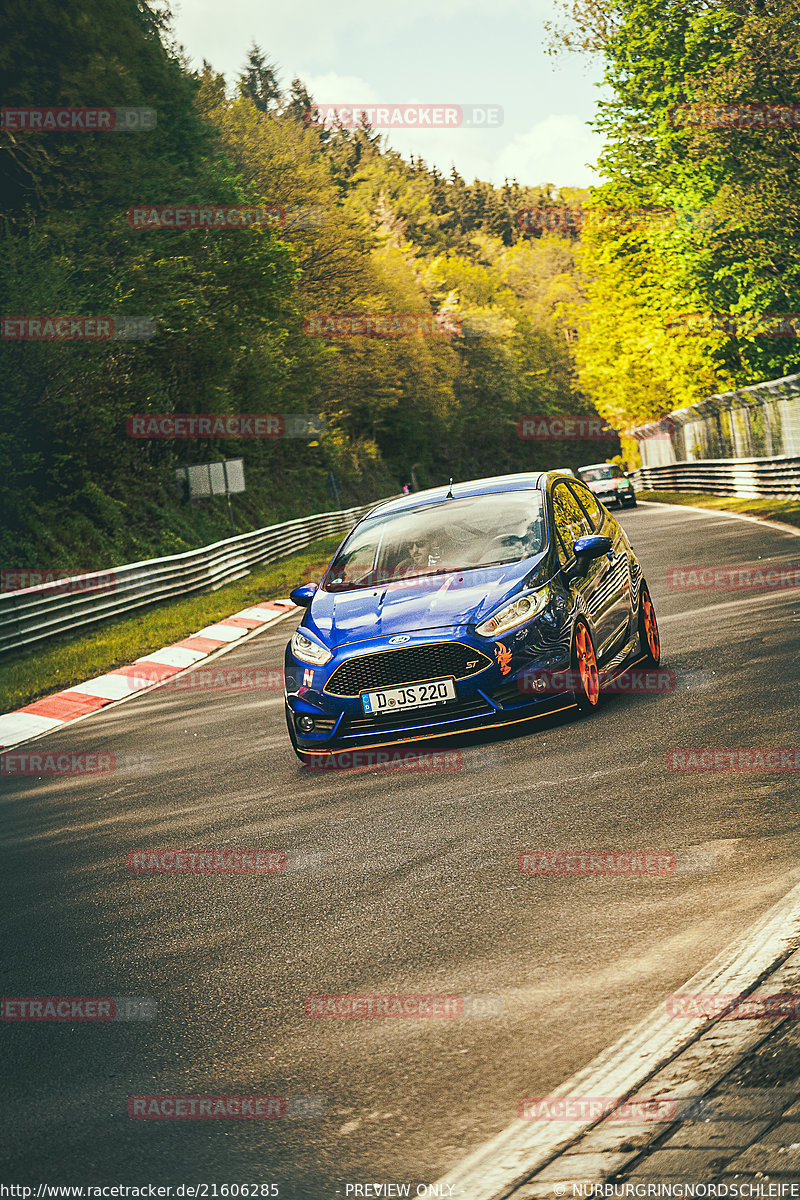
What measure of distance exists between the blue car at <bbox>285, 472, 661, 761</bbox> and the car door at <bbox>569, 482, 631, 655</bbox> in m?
0.02

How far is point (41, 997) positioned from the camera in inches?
185

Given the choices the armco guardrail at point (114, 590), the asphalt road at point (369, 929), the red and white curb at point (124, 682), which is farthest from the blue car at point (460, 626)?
the armco guardrail at point (114, 590)

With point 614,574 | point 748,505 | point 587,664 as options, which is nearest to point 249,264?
point 748,505

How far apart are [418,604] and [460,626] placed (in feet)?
1.49

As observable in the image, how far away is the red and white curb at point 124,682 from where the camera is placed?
1306 cm

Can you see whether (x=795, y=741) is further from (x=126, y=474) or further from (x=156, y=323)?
(x=126, y=474)

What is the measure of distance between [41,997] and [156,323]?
29.7 meters

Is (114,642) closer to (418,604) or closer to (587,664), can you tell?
(418,604)

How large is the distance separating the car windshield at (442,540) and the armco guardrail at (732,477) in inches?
733

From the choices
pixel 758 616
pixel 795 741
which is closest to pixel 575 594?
pixel 795 741

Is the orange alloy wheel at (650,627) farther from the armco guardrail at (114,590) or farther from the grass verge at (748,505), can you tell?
the grass verge at (748,505)

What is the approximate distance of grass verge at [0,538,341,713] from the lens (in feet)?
50.5

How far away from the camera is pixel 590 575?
8.45m

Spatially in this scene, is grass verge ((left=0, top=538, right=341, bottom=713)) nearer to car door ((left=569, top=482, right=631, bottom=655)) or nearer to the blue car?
the blue car
